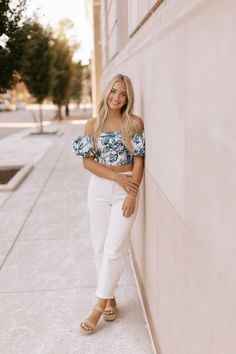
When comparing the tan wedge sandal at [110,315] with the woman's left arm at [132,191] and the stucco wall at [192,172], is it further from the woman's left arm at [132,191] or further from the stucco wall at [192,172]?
the woman's left arm at [132,191]

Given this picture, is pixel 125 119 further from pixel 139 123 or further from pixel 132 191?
pixel 132 191

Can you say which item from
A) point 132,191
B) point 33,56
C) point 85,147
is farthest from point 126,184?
point 33,56

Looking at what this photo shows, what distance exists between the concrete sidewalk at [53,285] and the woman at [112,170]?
263 millimetres

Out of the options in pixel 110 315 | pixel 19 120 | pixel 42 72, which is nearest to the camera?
pixel 110 315

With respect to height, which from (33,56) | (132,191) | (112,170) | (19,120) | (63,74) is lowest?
(19,120)

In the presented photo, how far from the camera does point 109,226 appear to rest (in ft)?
13.1

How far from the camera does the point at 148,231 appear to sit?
4078 mm

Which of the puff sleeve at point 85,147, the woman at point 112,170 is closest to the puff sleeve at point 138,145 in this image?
the woman at point 112,170

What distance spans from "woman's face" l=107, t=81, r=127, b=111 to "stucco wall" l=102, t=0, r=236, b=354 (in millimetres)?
264

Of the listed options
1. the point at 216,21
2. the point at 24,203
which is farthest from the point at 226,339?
the point at 24,203

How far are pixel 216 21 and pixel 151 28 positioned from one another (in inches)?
74.6

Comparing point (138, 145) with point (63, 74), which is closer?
point (138, 145)

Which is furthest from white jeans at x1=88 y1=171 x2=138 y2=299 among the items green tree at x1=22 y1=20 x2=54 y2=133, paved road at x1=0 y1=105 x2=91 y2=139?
paved road at x1=0 y1=105 x2=91 y2=139

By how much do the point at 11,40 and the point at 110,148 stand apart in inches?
324
